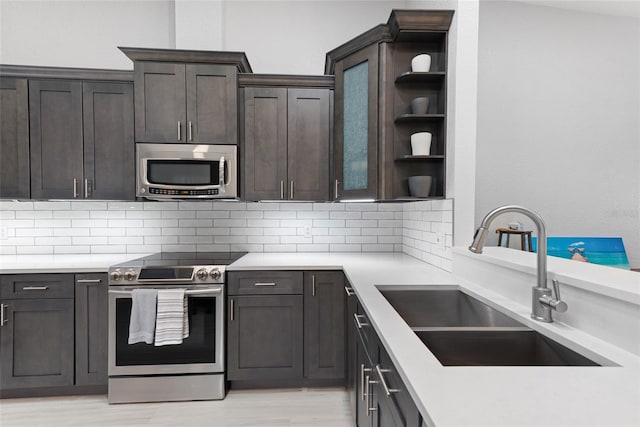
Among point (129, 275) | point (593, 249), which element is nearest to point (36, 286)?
point (129, 275)

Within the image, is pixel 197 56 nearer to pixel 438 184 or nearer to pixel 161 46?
pixel 161 46

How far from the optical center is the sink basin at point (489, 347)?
1198mm

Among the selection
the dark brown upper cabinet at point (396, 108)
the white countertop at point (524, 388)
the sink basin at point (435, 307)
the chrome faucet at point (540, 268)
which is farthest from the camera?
the dark brown upper cabinet at point (396, 108)

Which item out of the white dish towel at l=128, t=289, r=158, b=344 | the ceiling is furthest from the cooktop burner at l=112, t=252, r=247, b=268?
the ceiling

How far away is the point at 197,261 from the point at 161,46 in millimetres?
1960

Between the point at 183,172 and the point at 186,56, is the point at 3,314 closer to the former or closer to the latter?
the point at 183,172

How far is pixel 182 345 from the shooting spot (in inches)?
92.0

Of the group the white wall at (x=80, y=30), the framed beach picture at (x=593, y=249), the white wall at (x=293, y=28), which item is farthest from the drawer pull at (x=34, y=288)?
the framed beach picture at (x=593, y=249)

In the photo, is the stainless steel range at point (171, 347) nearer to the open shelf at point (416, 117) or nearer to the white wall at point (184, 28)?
the open shelf at point (416, 117)

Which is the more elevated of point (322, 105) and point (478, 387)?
point (322, 105)

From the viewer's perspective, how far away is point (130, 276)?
7.61ft

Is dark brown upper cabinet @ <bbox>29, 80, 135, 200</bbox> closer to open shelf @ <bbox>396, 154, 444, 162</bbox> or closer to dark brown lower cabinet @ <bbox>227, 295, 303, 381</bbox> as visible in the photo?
dark brown lower cabinet @ <bbox>227, 295, 303, 381</bbox>

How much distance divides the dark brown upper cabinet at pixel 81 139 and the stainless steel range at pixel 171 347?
2.43 ft

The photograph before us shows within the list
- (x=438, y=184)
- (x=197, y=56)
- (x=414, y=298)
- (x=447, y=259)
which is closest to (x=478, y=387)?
(x=414, y=298)
